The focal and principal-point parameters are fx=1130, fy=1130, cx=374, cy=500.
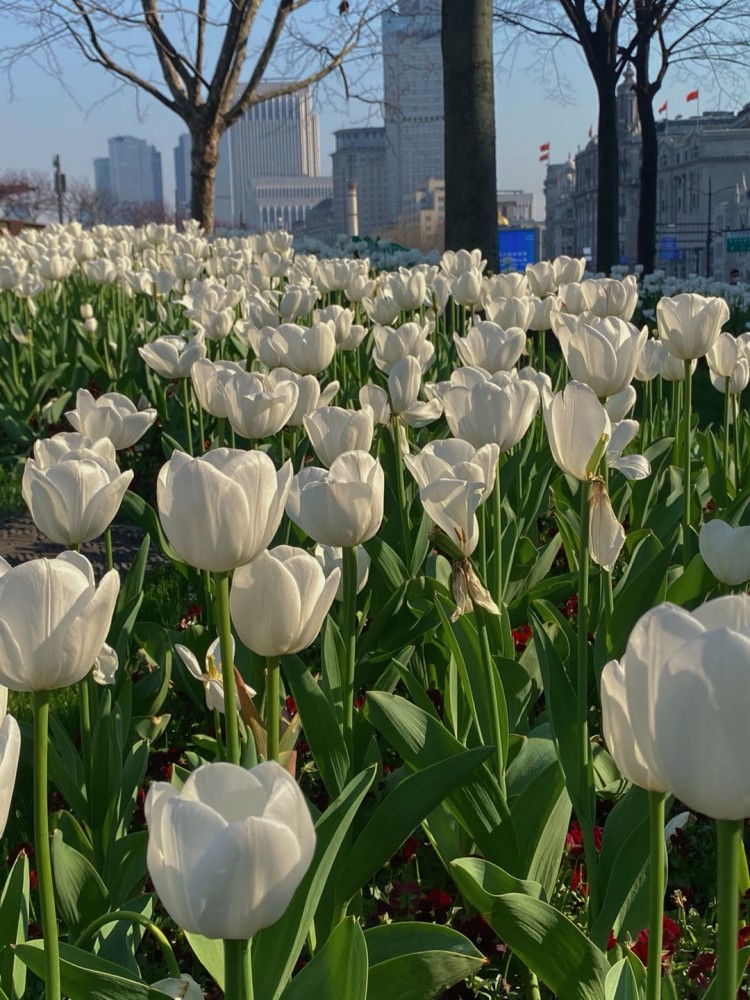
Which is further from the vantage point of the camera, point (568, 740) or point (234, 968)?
point (568, 740)

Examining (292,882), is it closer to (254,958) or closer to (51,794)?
(254,958)

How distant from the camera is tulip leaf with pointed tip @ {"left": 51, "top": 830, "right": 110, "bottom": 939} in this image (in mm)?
1589

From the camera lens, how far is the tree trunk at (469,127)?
814cm

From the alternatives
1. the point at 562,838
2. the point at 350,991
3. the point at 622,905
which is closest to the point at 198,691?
the point at 562,838

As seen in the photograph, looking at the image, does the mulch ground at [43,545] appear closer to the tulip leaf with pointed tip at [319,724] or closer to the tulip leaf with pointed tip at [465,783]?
the tulip leaf with pointed tip at [319,724]

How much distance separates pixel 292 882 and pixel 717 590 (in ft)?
5.91

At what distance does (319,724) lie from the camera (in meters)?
1.79

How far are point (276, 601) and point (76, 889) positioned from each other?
658 mm

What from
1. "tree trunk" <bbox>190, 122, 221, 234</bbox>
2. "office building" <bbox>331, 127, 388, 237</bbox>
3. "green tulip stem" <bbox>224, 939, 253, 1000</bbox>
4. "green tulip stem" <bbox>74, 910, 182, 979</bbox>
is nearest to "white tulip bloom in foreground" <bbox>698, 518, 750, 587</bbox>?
"green tulip stem" <bbox>74, 910, 182, 979</bbox>

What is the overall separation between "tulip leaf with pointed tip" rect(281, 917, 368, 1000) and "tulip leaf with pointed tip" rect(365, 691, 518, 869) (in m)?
0.54

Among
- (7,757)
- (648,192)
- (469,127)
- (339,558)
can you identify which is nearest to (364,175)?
(648,192)

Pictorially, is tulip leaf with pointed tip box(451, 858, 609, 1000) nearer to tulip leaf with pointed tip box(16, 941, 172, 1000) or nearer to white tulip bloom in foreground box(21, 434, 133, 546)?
tulip leaf with pointed tip box(16, 941, 172, 1000)

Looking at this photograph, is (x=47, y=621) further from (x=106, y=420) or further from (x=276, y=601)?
(x=106, y=420)

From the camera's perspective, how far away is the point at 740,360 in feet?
9.97
